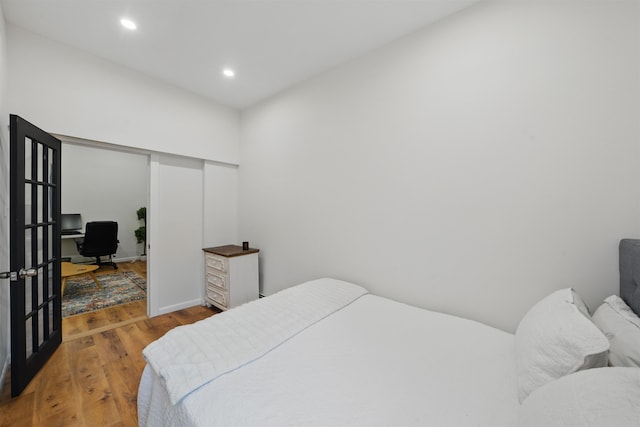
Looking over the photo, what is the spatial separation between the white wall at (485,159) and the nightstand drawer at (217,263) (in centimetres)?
105

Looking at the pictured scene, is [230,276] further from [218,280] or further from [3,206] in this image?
[3,206]

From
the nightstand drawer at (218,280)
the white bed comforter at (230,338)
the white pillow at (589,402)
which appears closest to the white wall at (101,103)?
the nightstand drawer at (218,280)

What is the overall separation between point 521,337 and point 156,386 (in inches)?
70.5

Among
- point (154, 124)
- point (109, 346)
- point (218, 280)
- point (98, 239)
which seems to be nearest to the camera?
point (109, 346)

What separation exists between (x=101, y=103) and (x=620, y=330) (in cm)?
396

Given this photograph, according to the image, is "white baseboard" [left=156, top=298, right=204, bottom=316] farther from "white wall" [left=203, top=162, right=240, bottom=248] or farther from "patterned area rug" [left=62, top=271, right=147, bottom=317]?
"patterned area rug" [left=62, top=271, right=147, bottom=317]

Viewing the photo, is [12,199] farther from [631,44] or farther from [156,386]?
[631,44]

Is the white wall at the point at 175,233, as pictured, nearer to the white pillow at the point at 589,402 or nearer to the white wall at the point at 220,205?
the white wall at the point at 220,205

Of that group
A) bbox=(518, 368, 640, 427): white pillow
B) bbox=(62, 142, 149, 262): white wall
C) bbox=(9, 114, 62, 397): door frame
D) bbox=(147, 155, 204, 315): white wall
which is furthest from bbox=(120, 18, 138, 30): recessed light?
bbox=(62, 142, 149, 262): white wall

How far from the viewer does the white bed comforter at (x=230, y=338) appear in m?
1.07

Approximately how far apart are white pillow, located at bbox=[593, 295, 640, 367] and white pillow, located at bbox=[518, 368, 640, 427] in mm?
286

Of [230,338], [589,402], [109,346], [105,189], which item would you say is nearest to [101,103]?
[109,346]

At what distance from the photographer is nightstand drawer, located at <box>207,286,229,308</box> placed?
2.89m

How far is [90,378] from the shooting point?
186cm
